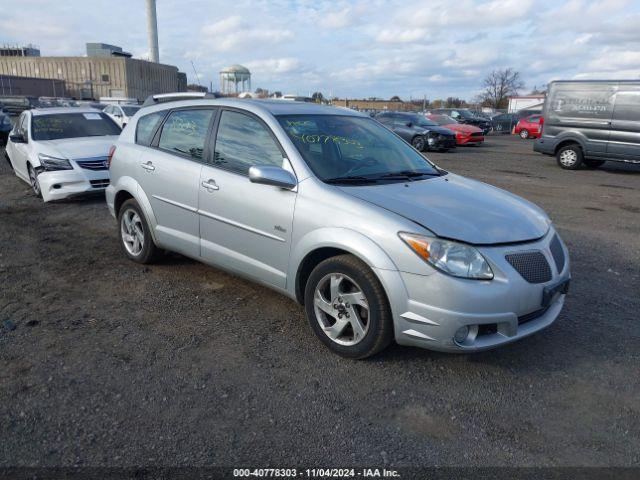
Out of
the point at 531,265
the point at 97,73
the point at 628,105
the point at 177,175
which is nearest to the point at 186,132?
the point at 177,175

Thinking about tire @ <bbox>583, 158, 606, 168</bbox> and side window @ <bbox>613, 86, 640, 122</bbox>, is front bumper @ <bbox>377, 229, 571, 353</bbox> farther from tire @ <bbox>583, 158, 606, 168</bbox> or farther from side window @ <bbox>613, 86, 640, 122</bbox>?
tire @ <bbox>583, 158, 606, 168</bbox>

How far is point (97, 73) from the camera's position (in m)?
94.8

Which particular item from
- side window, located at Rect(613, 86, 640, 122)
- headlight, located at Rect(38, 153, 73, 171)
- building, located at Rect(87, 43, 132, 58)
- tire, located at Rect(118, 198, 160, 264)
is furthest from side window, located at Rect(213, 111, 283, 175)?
building, located at Rect(87, 43, 132, 58)

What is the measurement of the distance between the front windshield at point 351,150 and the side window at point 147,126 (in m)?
1.71

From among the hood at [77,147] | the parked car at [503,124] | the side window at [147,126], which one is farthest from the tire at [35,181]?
the parked car at [503,124]

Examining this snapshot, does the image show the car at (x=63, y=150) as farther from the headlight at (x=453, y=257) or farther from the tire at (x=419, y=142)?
the tire at (x=419, y=142)

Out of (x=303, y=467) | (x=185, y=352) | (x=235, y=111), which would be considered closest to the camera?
(x=303, y=467)

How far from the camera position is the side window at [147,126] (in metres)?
5.26

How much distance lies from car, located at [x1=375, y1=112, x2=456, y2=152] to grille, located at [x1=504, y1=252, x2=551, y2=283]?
1656 cm

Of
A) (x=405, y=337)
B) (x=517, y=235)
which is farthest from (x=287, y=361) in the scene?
(x=517, y=235)

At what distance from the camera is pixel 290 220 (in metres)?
3.77

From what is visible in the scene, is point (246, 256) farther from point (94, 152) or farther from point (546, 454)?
point (94, 152)

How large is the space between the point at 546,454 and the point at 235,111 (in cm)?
345

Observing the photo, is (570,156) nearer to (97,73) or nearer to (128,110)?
(128,110)
